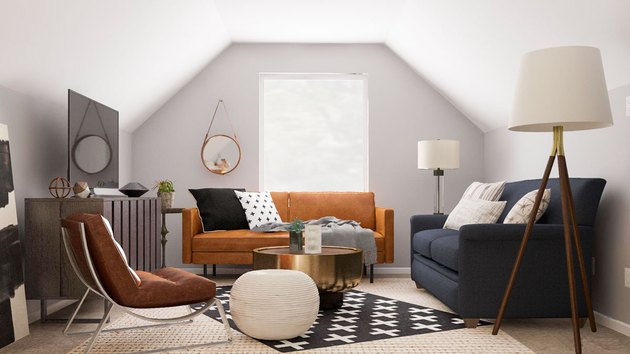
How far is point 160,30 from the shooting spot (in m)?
5.01

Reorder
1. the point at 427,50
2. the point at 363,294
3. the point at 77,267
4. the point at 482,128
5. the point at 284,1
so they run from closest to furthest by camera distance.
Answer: the point at 77,267 → the point at 363,294 → the point at 284,1 → the point at 427,50 → the point at 482,128

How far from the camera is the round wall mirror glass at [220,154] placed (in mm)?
6590

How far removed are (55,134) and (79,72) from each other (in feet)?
1.64

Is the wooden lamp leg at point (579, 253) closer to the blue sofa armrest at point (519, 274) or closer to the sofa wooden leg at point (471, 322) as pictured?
the blue sofa armrest at point (519, 274)

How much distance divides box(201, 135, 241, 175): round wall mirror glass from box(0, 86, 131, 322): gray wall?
205 cm

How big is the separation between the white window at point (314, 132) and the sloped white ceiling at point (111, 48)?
35.8 inches

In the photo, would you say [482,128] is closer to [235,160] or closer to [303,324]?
[235,160]

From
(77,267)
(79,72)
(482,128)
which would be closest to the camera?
(77,267)

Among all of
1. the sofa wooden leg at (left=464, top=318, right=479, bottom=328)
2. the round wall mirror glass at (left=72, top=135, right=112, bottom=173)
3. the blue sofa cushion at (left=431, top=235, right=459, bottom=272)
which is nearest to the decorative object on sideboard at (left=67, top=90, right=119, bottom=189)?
the round wall mirror glass at (left=72, top=135, right=112, bottom=173)

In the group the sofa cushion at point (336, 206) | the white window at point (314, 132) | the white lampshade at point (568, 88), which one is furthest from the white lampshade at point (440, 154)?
the white lampshade at point (568, 88)

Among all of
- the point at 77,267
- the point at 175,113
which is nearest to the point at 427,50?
the point at 175,113

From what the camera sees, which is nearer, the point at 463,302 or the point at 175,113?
the point at 463,302

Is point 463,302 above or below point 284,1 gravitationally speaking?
below

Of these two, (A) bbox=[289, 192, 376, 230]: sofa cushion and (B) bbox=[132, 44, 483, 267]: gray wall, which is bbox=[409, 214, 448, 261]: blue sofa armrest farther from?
(B) bbox=[132, 44, 483, 267]: gray wall
